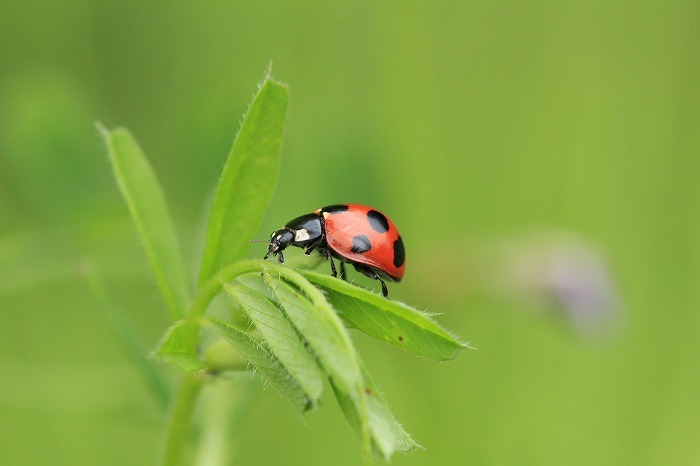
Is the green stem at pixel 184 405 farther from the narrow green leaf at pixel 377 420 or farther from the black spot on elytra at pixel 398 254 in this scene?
the black spot on elytra at pixel 398 254

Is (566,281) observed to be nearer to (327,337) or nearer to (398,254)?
(398,254)

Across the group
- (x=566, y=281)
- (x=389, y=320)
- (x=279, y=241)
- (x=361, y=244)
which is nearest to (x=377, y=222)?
(x=361, y=244)

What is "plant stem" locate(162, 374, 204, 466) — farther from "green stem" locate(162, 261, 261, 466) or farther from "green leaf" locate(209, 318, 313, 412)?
"green leaf" locate(209, 318, 313, 412)

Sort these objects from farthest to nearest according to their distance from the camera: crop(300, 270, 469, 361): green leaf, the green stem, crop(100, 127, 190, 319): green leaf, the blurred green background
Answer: the blurred green background
crop(100, 127, 190, 319): green leaf
the green stem
crop(300, 270, 469, 361): green leaf

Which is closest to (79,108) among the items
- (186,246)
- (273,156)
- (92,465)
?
(186,246)

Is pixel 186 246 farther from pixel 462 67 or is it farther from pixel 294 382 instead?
pixel 462 67

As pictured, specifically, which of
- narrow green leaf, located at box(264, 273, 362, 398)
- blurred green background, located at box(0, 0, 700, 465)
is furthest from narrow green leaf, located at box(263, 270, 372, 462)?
blurred green background, located at box(0, 0, 700, 465)

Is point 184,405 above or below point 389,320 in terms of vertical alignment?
below
